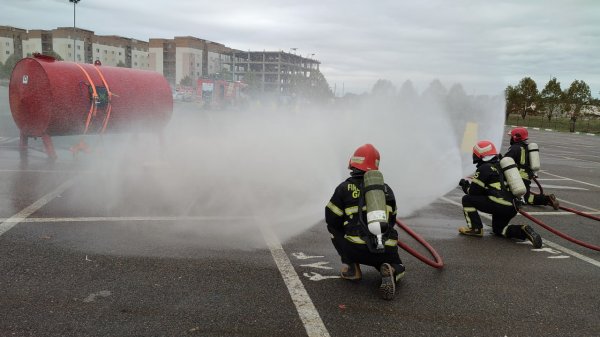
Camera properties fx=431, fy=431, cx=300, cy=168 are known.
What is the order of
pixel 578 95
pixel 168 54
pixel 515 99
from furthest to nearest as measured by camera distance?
pixel 168 54
pixel 515 99
pixel 578 95

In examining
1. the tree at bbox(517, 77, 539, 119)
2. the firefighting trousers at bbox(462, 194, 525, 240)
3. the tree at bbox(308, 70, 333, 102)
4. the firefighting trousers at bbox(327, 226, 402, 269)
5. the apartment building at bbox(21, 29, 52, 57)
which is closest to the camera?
the firefighting trousers at bbox(327, 226, 402, 269)

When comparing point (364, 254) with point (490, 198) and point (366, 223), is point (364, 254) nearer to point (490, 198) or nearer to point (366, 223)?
point (366, 223)

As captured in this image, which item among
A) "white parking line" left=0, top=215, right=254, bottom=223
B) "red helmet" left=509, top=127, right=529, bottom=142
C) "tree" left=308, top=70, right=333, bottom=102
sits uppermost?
"tree" left=308, top=70, right=333, bottom=102

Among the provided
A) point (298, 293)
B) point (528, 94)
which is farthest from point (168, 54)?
point (298, 293)

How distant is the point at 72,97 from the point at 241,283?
7.47m

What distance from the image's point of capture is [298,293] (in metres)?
4.02

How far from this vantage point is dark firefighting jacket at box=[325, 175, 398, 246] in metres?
4.22

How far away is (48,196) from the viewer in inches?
285

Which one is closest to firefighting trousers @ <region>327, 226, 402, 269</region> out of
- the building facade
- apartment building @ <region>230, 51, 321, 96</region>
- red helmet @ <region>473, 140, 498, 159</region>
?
red helmet @ <region>473, 140, 498, 159</region>

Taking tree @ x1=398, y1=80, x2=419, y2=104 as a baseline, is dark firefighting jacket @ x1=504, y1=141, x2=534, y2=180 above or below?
below

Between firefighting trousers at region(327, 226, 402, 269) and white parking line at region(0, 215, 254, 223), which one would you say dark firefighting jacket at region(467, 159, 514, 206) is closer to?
firefighting trousers at region(327, 226, 402, 269)

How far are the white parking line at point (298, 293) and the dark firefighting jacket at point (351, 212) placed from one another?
68 centimetres

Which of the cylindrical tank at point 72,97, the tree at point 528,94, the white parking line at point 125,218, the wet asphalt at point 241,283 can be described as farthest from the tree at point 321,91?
the tree at point 528,94

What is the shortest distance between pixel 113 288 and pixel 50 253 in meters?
1.29
